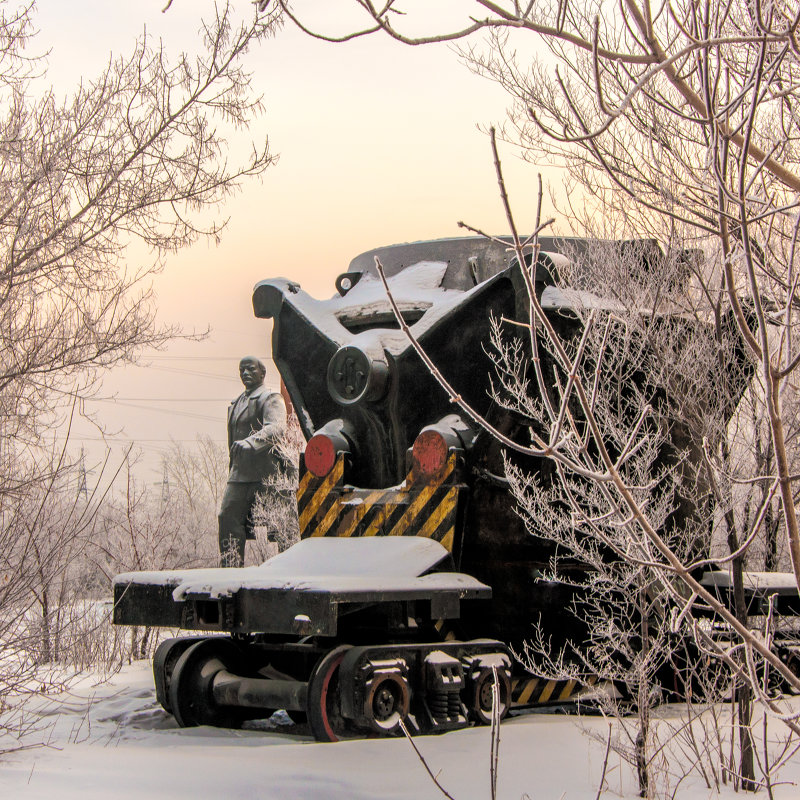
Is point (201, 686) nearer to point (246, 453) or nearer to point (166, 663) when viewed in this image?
point (166, 663)

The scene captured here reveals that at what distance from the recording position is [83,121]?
19.4 feet

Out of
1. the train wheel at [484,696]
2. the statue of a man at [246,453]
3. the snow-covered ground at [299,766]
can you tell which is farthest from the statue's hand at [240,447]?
the train wheel at [484,696]

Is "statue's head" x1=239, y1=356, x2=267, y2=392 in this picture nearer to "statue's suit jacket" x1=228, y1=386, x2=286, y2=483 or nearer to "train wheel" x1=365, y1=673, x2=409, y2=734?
"statue's suit jacket" x1=228, y1=386, x2=286, y2=483

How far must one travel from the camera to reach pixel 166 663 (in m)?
6.07

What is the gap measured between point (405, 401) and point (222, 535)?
18.8ft

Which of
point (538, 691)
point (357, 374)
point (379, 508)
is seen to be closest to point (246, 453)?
point (357, 374)

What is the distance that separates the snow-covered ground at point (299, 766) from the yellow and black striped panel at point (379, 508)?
117 cm

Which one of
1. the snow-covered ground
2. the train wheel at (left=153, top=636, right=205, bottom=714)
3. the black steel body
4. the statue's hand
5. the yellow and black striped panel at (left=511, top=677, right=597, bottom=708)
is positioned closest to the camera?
the snow-covered ground

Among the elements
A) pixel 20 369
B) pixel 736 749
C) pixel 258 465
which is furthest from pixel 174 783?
pixel 258 465

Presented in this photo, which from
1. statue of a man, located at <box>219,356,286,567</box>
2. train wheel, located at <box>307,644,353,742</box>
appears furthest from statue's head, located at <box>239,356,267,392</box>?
train wheel, located at <box>307,644,353,742</box>

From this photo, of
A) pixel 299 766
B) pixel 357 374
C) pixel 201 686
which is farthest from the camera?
pixel 357 374

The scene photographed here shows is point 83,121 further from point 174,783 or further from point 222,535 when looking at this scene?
point 222,535

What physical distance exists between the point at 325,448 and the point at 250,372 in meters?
4.89

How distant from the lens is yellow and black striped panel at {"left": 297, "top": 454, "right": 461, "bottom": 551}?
5848mm
